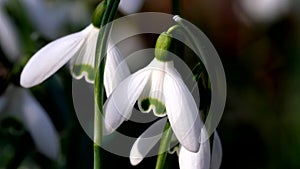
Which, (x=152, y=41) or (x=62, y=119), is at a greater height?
(x=62, y=119)

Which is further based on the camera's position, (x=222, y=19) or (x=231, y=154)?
(x=222, y=19)

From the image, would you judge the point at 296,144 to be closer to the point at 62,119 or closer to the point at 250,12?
the point at 250,12

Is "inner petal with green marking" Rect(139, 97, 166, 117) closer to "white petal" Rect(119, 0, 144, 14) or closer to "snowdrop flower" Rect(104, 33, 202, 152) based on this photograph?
"snowdrop flower" Rect(104, 33, 202, 152)

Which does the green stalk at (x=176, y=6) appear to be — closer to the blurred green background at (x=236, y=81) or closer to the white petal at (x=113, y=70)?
the white petal at (x=113, y=70)

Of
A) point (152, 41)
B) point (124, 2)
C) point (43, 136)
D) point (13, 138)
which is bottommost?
point (152, 41)

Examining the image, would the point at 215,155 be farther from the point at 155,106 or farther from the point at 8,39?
the point at 8,39

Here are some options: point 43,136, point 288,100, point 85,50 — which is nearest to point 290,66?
point 288,100

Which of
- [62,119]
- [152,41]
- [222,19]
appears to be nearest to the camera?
[62,119]

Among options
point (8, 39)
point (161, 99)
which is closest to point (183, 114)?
point (161, 99)

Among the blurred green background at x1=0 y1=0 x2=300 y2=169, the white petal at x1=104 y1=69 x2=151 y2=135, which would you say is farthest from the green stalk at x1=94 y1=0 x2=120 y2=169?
the blurred green background at x1=0 y1=0 x2=300 y2=169
